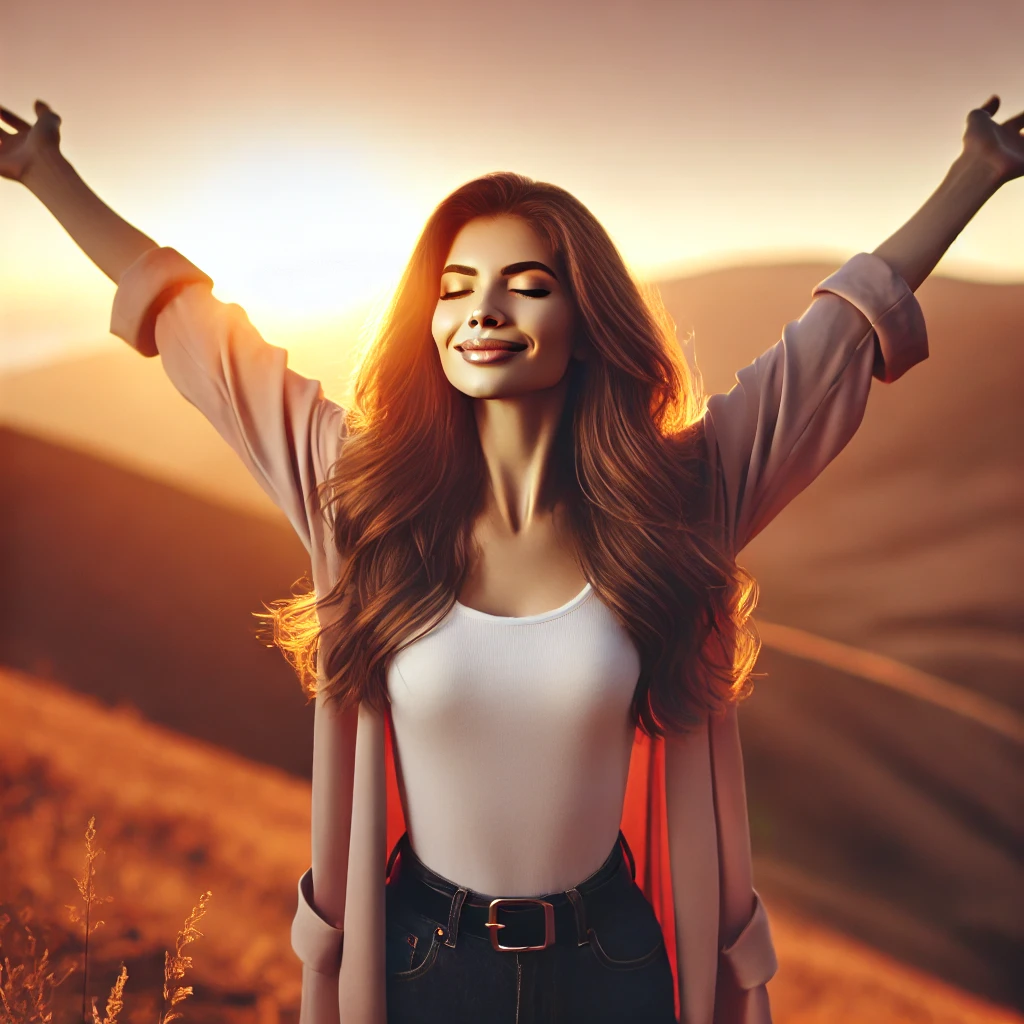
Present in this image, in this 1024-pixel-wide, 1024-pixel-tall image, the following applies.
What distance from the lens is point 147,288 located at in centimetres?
122

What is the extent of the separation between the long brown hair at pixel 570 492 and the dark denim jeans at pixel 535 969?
0.22m

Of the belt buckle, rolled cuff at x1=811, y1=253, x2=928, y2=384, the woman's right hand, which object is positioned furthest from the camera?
the woman's right hand

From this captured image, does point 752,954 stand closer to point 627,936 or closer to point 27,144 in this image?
point 627,936

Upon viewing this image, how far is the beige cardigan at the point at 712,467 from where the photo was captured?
1196 mm

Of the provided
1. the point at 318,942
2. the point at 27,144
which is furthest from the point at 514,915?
the point at 27,144

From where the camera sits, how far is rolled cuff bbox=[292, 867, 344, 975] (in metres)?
1.21

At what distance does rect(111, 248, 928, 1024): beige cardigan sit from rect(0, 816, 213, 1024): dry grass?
36.5 inches

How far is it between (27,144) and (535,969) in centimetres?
124

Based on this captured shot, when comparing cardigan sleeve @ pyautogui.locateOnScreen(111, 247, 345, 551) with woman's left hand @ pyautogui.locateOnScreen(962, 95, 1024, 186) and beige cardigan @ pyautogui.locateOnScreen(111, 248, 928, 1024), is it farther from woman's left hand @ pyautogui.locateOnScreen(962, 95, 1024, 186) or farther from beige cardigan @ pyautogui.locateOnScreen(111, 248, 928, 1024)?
woman's left hand @ pyautogui.locateOnScreen(962, 95, 1024, 186)

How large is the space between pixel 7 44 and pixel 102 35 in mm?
209

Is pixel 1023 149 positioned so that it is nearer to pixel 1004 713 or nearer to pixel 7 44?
pixel 1004 713

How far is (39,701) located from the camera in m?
2.05

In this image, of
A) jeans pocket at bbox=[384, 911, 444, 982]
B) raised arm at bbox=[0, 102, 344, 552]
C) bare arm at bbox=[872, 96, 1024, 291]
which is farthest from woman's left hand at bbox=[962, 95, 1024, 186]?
jeans pocket at bbox=[384, 911, 444, 982]

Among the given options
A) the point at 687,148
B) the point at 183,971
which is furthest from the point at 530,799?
the point at 687,148
